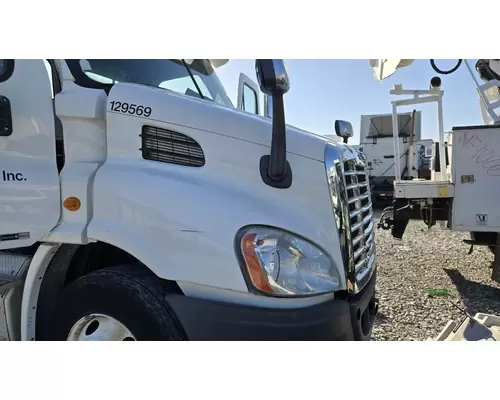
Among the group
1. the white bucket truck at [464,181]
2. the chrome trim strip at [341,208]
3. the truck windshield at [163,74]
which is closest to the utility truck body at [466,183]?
the white bucket truck at [464,181]

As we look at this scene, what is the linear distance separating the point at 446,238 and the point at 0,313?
795 cm

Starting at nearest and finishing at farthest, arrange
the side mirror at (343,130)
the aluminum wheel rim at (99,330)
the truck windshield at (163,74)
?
the aluminum wheel rim at (99,330)
the truck windshield at (163,74)
the side mirror at (343,130)

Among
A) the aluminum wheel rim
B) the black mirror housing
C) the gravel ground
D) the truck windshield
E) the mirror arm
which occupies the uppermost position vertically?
the truck windshield

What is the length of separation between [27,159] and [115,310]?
103cm

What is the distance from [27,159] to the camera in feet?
6.56

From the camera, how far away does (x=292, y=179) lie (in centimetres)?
180

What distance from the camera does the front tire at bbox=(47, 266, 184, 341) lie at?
5.61 ft

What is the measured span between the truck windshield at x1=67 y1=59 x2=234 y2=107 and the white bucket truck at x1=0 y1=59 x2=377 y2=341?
0.02 metres

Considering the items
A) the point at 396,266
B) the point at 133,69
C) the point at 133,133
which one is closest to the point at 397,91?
the point at 396,266

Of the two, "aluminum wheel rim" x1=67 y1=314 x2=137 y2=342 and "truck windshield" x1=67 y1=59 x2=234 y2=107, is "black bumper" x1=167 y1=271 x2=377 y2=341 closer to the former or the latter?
"aluminum wheel rim" x1=67 y1=314 x2=137 y2=342

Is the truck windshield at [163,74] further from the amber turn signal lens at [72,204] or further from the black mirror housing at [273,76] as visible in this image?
the black mirror housing at [273,76]

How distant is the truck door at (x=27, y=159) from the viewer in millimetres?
1967

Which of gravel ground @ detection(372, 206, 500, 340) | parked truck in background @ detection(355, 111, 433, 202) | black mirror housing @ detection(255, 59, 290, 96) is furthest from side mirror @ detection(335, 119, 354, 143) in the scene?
parked truck in background @ detection(355, 111, 433, 202)

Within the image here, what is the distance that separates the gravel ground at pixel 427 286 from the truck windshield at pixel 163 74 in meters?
2.82
